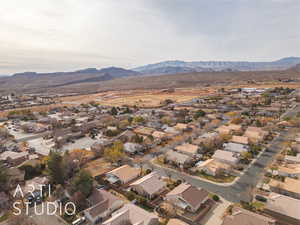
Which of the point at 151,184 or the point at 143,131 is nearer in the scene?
the point at 151,184

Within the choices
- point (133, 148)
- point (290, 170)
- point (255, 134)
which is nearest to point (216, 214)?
point (290, 170)

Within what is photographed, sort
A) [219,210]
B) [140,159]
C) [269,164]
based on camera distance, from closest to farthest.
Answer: [219,210] → [269,164] → [140,159]

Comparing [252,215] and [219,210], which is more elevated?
[252,215]

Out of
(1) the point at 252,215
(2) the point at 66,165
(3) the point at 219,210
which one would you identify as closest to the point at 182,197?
(3) the point at 219,210

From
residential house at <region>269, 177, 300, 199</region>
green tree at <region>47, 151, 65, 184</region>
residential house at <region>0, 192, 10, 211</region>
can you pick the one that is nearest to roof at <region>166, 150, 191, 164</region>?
residential house at <region>269, 177, 300, 199</region>

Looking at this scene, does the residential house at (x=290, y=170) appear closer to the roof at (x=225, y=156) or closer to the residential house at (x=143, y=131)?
the roof at (x=225, y=156)

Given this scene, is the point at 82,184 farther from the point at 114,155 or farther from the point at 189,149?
the point at 189,149

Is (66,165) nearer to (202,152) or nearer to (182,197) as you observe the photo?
(182,197)
